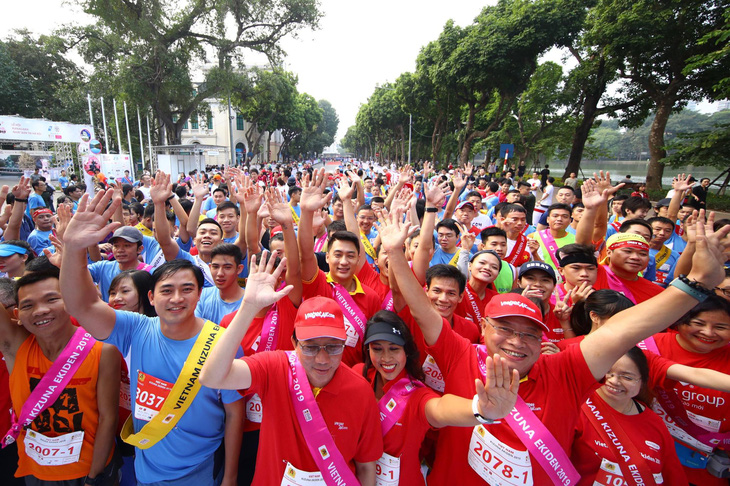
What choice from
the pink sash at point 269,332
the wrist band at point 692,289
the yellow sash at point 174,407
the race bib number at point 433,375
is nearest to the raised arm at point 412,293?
the race bib number at point 433,375

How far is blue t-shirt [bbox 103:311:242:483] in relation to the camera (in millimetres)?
2061

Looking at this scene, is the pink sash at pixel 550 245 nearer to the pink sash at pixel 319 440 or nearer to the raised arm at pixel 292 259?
the raised arm at pixel 292 259

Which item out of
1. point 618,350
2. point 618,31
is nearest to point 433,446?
point 618,350

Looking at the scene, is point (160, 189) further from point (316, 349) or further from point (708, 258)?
point (708, 258)

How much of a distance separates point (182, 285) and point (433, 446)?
194 centimetres

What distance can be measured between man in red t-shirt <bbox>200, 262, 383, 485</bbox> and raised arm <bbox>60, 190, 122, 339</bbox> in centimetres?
94

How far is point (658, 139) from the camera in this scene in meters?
16.6

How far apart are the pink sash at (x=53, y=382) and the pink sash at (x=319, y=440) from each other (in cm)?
141

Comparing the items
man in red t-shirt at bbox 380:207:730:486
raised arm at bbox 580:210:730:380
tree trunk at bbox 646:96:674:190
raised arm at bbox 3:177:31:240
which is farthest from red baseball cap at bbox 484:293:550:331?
tree trunk at bbox 646:96:674:190

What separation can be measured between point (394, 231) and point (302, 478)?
1.53 m

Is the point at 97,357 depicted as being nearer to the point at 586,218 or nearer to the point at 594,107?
the point at 586,218

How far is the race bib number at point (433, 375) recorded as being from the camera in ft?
7.77

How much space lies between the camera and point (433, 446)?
233 centimetres

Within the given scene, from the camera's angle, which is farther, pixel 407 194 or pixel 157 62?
pixel 157 62
